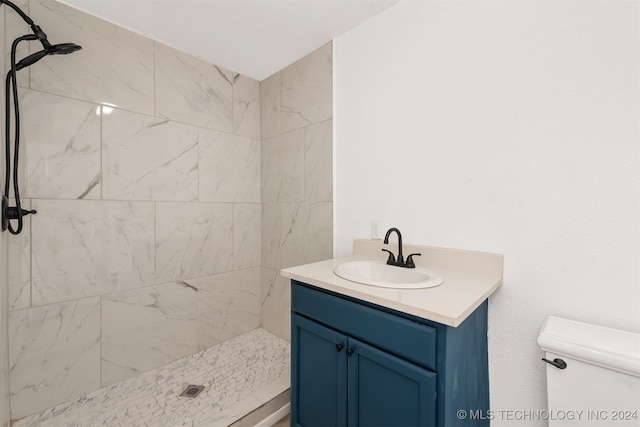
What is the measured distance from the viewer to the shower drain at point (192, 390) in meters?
1.57

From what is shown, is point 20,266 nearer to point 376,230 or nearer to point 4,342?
point 4,342

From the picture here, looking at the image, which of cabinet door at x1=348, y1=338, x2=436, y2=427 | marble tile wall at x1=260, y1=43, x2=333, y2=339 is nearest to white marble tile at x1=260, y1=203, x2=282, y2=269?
marble tile wall at x1=260, y1=43, x2=333, y2=339

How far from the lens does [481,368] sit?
115cm

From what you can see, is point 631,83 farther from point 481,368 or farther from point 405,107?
point 481,368

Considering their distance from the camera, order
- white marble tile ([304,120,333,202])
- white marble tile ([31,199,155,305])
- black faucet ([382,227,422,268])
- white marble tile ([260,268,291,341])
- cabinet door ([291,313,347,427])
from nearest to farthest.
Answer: cabinet door ([291,313,347,427]) → black faucet ([382,227,422,268]) → white marble tile ([31,199,155,305]) → white marble tile ([304,120,333,202]) → white marble tile ([260,268,291,341])

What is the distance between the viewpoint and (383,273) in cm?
138

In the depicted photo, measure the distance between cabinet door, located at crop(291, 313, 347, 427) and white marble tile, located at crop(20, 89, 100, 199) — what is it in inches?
55.9

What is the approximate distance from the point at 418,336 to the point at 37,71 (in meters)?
2.16

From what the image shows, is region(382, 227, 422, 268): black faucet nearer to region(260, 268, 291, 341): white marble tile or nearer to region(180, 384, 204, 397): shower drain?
region(260, 268, 291, 341): white marble tile

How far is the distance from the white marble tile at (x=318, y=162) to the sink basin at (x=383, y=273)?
0.57m

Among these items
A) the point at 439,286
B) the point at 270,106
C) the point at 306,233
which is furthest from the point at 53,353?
the point at 270,106

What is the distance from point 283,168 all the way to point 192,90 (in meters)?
0.85

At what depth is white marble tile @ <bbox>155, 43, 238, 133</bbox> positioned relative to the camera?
182 cm

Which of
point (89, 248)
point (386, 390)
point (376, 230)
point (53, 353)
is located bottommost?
point (53, 353)
